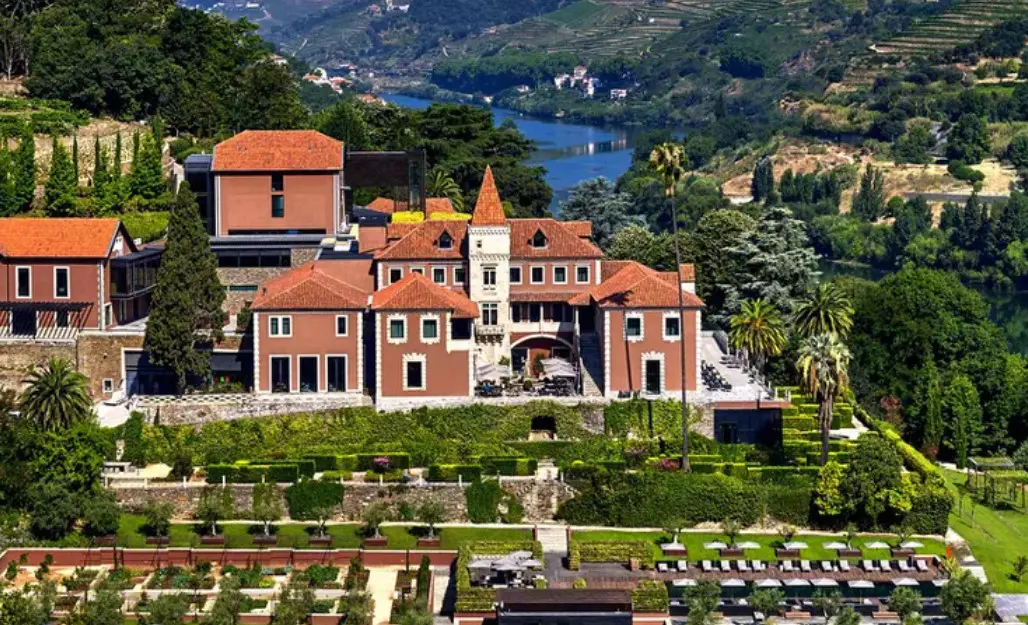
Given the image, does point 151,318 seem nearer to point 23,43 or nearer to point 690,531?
point 690,531

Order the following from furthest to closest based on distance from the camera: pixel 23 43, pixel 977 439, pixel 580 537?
1. pixel 23 43
2. pixel 977 439
3. pixel 580 537

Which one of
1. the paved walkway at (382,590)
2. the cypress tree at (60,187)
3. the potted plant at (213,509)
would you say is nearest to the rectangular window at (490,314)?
the potted plant at (213,509)

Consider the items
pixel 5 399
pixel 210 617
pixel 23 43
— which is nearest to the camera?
pixel 210 617

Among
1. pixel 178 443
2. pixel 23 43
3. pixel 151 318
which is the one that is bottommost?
pixel 178 443

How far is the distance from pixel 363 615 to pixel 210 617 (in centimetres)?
423

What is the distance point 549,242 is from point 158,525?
64.5 ft

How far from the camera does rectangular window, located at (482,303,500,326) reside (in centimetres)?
7362

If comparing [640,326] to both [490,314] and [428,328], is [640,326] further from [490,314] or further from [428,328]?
[428,328]

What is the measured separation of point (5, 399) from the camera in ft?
223

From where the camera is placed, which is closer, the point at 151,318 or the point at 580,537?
the point at 580,537

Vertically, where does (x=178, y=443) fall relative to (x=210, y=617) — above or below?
above

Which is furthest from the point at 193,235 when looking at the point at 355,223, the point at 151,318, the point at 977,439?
the point at 977,439

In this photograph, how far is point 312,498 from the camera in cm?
6456

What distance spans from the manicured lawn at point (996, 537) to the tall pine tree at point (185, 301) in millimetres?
26205
